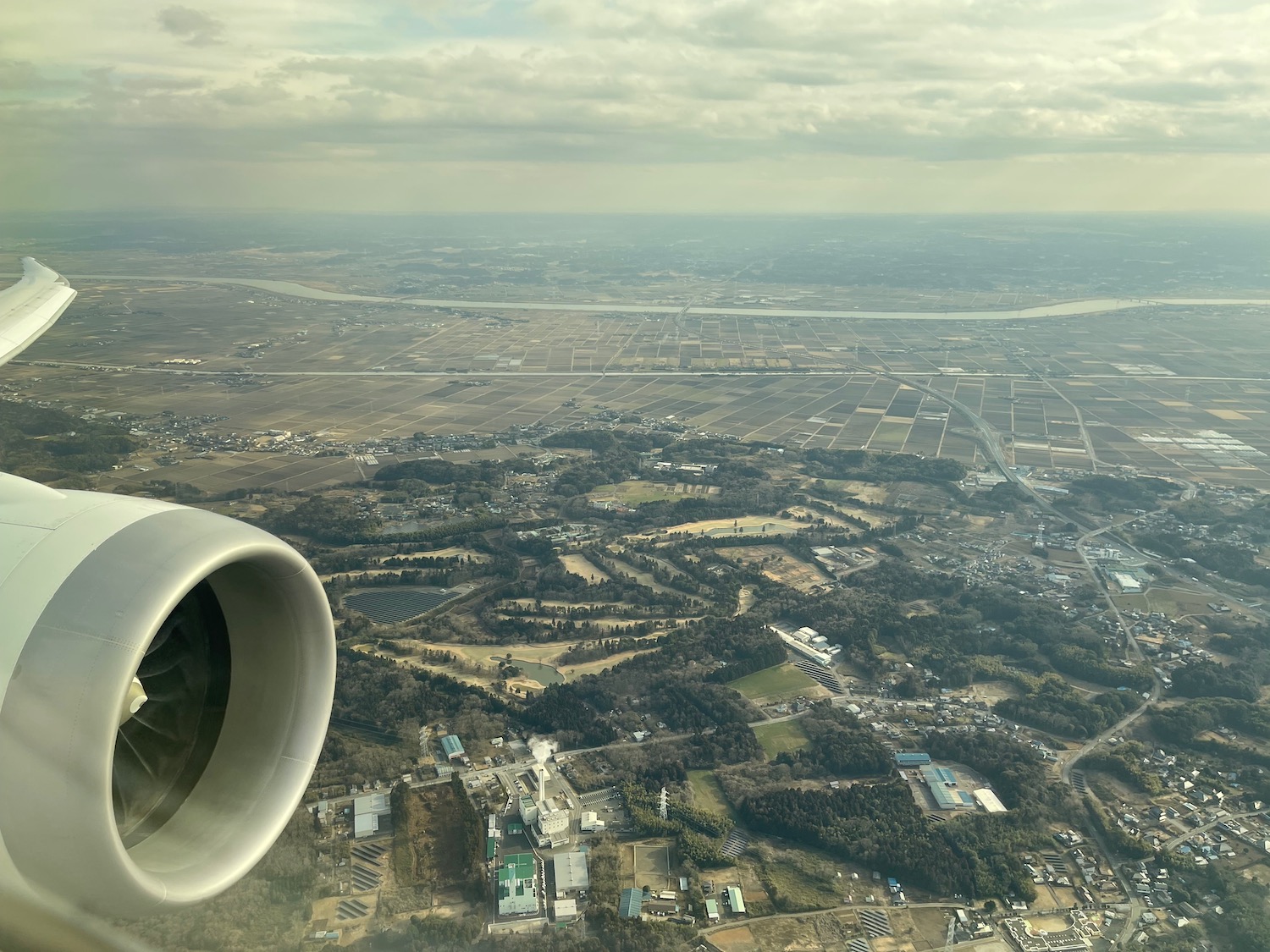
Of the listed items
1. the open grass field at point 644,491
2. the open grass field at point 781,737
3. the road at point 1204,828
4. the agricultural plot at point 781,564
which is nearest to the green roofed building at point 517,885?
the open grass field at point 781,737

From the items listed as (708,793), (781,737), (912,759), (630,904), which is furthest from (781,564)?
(630,904)

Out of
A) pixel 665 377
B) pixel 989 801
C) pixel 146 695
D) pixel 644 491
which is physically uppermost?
pixel 146 695

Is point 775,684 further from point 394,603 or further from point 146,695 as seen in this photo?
point 146,695

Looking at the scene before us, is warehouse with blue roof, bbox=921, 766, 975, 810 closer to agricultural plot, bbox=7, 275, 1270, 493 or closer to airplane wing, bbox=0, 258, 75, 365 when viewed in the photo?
airplane wing, bbox=0, 258, 75, 365

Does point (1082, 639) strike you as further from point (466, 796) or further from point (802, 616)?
point (466, 796)

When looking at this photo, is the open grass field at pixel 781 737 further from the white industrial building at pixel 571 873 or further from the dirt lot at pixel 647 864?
the white industrial building at pixel 571 873
